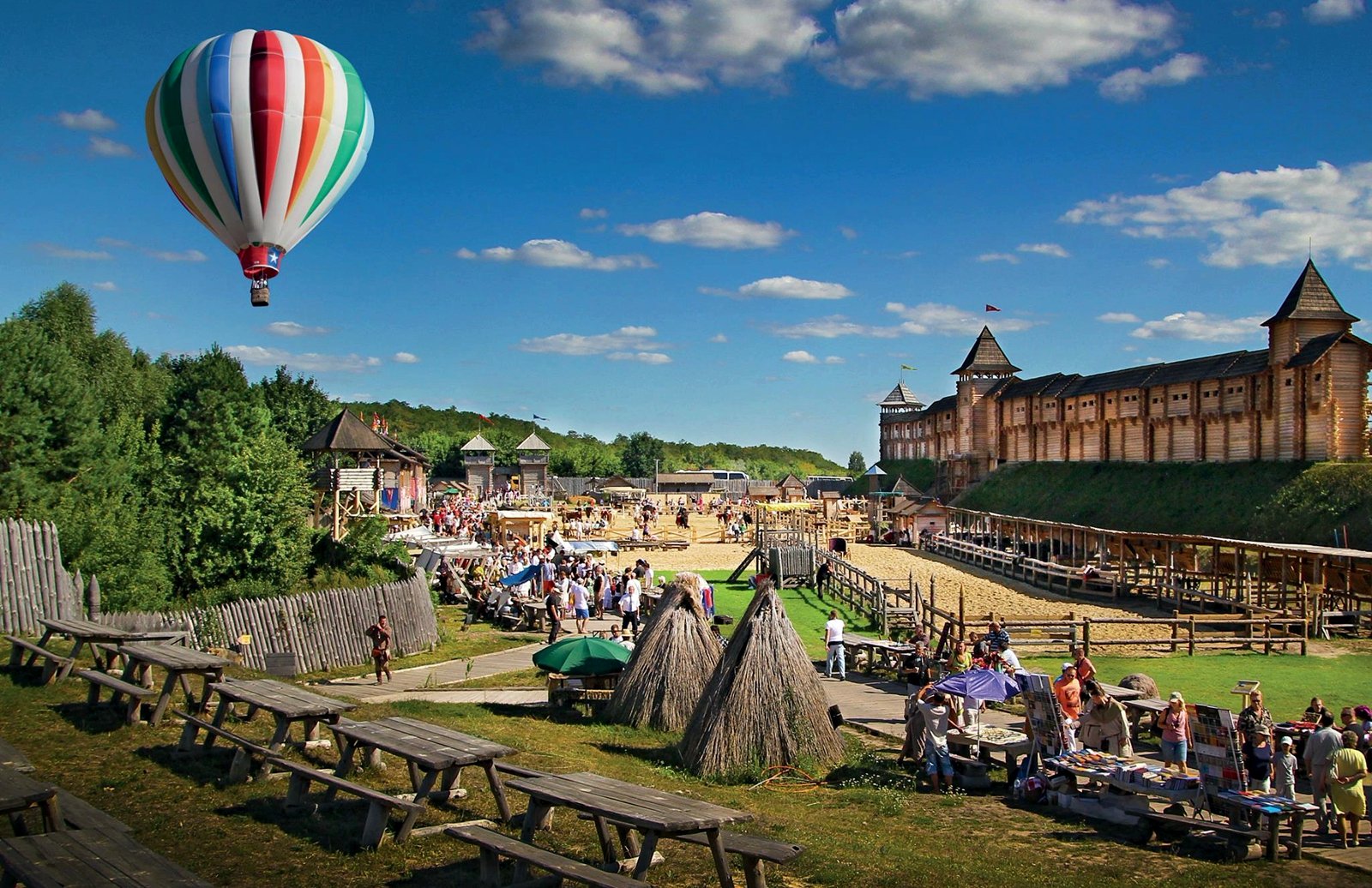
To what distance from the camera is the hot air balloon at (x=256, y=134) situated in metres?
18.9

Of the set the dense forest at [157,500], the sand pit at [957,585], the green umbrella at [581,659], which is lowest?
the sand pit at [957,585]

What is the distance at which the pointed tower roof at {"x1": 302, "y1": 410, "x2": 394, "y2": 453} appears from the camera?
105 ft

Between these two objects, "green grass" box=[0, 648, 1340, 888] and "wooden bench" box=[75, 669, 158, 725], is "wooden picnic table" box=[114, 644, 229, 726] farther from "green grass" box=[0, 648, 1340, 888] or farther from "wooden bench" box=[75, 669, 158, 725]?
"green grass" box=[0, 648, 1340, 888]

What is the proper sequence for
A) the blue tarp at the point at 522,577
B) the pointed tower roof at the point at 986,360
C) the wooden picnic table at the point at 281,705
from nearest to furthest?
the wooden picnic table at the point at 281,705
the blue tarp at the point at 522,577
the pointed tower roof at the point at 986,360

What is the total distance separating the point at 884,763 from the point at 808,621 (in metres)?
16.0

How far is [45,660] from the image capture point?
12.2 m

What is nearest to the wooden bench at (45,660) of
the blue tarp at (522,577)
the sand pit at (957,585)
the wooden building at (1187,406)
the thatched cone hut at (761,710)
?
the thatched cone hut at (761,710)

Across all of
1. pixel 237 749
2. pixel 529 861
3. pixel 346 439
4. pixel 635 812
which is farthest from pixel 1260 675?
pixel 346 439

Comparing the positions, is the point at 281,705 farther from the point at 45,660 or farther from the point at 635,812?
the point at 45,660

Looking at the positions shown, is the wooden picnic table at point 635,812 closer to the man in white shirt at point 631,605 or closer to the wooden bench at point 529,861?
the wooden bench at point 529,861

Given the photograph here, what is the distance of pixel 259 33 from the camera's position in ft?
63.9

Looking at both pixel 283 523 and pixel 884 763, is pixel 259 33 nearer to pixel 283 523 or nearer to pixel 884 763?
pixel 283 523

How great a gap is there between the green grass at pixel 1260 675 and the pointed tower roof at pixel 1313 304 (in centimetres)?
2967

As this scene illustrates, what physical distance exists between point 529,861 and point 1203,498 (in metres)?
52.0
